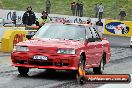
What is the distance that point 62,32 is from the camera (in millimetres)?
13977

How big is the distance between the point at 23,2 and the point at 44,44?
1635 inches

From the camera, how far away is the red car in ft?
41.3

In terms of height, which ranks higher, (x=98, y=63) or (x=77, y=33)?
(x=77, y=33)

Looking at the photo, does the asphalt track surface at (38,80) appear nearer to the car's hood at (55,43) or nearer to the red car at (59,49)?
the red car at (59,49)

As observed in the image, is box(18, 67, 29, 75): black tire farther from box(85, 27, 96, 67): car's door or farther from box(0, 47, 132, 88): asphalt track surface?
box(85, 27, 96, 67): car's door

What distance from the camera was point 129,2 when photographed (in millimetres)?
54625

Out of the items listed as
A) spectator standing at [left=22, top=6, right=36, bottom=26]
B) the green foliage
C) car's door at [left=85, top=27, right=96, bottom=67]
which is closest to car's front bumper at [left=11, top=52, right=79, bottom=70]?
car's door at [left=85, top=27, right=96, bottom=67]

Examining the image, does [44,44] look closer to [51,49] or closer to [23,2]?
[51,49]

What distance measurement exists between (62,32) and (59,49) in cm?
144

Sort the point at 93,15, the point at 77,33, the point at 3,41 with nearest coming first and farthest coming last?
1. the point at 77,33
2. the point at 3,41
3. the point at 93,15

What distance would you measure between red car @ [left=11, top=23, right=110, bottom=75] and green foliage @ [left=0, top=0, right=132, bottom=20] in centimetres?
3476

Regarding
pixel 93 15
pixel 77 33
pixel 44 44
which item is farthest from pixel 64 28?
pixel 93 15

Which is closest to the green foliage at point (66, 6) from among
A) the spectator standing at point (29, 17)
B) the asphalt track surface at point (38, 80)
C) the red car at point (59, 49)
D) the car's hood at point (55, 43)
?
the spectator standing at point (29, 17)

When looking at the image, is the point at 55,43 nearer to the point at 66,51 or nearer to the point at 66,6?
the point at 66,51
